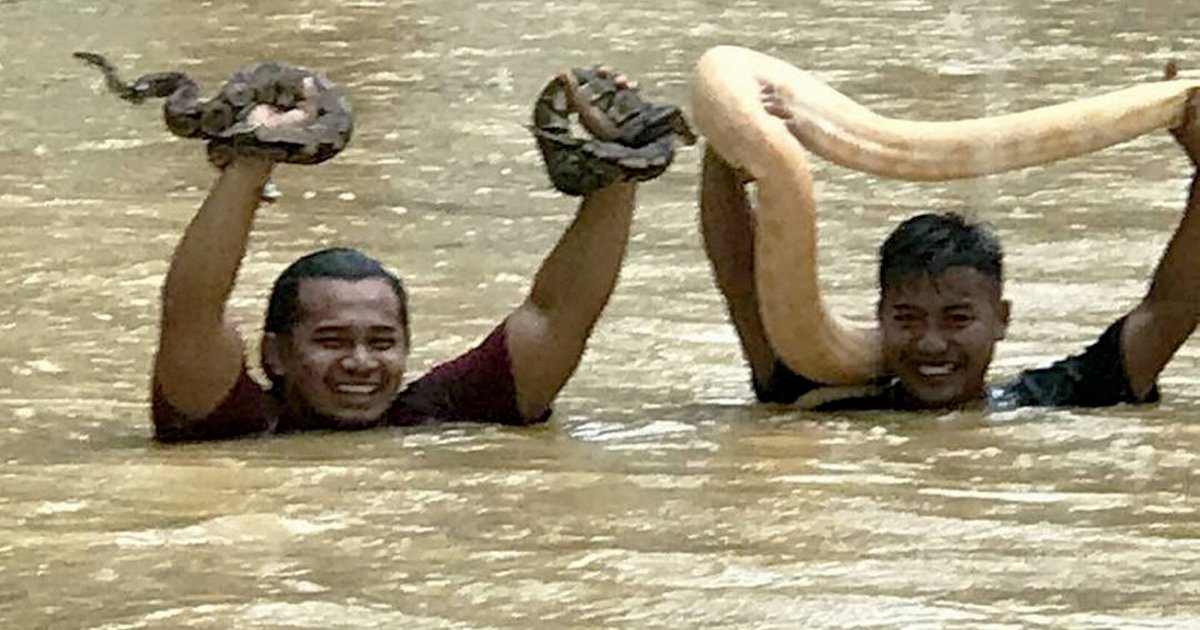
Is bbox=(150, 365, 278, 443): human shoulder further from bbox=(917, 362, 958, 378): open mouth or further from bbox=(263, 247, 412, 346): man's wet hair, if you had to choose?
bbox=(917, 362, 958, 378): open mouth

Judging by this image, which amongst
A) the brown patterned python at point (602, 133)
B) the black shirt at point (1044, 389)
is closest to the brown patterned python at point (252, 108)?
the brown patterned python at point (602, 133)

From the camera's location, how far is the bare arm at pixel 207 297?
1.73m

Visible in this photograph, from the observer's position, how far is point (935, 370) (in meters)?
1.95

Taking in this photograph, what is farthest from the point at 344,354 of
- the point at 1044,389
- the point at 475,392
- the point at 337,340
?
the point at 1044,389

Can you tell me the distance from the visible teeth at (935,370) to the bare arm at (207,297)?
0.55 meters

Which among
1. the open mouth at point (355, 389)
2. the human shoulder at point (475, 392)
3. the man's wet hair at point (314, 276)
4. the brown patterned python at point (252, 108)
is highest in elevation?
the brown patterned python at point (252, 108)

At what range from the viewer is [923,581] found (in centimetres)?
138

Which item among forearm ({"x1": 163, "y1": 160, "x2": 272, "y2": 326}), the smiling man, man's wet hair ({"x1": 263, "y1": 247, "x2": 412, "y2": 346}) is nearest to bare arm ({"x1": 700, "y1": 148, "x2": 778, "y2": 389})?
the smiling man

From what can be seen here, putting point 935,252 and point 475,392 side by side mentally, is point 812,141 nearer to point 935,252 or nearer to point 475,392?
point 935,252

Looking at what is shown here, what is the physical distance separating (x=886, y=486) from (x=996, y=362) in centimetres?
63

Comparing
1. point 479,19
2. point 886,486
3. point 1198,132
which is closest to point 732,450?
point 886,486

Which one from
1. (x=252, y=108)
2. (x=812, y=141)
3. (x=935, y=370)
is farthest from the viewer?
(x=935, y=370)

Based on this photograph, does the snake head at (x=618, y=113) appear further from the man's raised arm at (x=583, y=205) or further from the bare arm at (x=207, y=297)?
the bare arm at (x=207, y=297)

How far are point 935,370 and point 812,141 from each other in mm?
241
